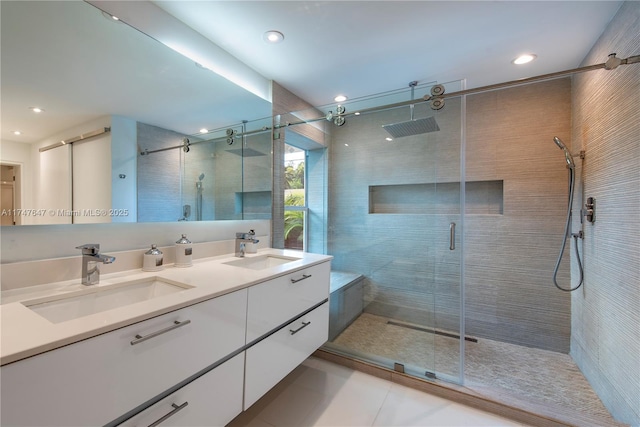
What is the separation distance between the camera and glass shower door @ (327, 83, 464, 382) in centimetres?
226

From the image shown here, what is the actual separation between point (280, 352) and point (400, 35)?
2022 mm

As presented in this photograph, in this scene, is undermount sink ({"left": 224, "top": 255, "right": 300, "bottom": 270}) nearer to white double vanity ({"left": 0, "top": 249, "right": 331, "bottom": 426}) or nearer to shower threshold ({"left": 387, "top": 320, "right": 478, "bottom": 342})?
white double vanity ({"left": 0, "top": 249, "right": 331, "bottom": 426})

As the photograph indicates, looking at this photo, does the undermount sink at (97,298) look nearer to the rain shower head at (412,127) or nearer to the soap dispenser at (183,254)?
the soap dispenser at (183,254)

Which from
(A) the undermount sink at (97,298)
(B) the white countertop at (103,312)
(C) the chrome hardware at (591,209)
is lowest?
(A) the undermount sink at (97,298)

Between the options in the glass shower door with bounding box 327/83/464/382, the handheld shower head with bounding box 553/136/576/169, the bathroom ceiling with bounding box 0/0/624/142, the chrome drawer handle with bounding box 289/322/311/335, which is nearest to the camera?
the bathroom ceiling with bounding box 0/0/624/142

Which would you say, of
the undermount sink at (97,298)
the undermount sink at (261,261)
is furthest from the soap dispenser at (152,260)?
the undermount sink at (261,261)

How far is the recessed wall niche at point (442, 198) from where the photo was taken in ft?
8.16

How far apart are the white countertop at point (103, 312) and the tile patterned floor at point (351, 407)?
33.6 inches

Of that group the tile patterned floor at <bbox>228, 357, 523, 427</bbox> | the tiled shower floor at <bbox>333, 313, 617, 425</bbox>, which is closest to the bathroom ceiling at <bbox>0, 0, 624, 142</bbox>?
the tile patterned floor at <bbox>228, 357, 523, 427</bbox>

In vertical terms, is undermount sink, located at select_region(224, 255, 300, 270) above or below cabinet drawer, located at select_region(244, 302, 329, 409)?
above

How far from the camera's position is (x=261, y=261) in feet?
6.24

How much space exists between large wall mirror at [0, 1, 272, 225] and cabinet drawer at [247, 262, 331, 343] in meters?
0.73

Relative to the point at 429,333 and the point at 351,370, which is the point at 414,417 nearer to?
the point at 351,370

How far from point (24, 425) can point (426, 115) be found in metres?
2.59
